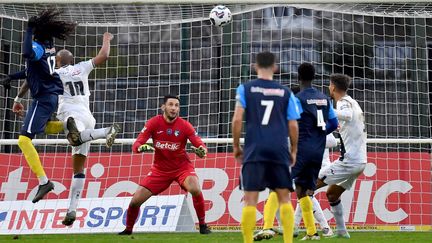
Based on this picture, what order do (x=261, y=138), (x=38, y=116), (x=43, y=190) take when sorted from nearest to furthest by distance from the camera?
(x=261, y=138), (x=43, y=190), (x=38, y=116)

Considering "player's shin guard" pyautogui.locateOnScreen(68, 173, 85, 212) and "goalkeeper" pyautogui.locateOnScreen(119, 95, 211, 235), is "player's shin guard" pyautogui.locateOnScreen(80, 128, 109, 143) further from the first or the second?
"goalkeeper" pyautogui.locateOnScreen(119, 95, 211, 235)

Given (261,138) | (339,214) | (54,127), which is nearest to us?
(261,138)

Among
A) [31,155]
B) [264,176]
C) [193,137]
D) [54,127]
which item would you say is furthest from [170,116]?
[264,176]

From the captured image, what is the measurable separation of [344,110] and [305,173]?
52.6 inches

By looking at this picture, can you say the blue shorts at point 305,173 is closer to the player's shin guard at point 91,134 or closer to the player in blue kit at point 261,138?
the player in blue kit at point 261,138

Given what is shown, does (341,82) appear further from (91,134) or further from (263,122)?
(263,122)

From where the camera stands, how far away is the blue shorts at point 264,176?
8.84m

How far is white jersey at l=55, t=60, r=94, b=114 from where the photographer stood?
12.5m

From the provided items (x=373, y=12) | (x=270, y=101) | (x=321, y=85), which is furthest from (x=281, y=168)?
(x=321, y=85)

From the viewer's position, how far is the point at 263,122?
8828 millimetres

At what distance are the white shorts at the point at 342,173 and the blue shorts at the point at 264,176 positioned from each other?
11.8ft

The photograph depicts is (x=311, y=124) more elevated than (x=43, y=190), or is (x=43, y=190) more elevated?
(x=311, y=124)

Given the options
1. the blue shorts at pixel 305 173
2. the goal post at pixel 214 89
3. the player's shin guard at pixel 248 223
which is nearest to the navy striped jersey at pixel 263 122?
the player's shin guard at pixel 248 223

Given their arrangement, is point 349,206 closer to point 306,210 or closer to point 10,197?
point 306,210
